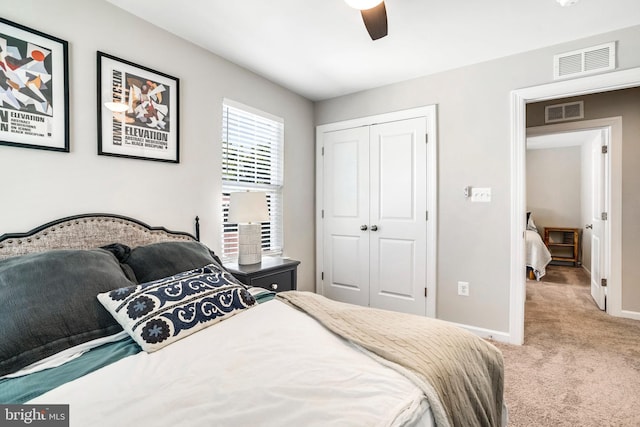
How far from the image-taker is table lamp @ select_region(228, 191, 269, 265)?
248 centimetres

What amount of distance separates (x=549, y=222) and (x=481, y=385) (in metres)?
6.86

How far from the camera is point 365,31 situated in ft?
7.59

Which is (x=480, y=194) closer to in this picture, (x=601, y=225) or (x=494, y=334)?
(x=494, y=334)

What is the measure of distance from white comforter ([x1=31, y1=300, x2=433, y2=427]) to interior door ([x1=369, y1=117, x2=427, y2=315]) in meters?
2.24

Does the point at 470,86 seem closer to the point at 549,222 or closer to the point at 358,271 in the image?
the point at 358,271

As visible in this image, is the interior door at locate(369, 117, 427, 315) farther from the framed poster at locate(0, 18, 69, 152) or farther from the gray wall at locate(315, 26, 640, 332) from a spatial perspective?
the framed poster at locate(0, 18, 69, 152)

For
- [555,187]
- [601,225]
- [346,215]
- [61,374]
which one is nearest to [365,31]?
[346,215]

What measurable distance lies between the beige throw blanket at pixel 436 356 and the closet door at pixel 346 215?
2.02m

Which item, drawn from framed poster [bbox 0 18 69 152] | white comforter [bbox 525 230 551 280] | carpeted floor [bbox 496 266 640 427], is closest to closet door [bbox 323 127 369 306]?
carpeted floor [bbox 496 266 640 427]

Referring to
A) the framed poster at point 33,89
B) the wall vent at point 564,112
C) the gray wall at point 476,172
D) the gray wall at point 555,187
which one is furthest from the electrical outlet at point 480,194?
the gray wall at point 555,187

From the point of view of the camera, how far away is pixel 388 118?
3.33 m

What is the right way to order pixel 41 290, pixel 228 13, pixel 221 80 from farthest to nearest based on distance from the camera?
pixel 221 80 < pixel 228 13 < pixel 41 290

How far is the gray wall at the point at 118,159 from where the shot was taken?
65.6 inches

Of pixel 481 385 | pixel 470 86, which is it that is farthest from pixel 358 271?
pixel 481 385
